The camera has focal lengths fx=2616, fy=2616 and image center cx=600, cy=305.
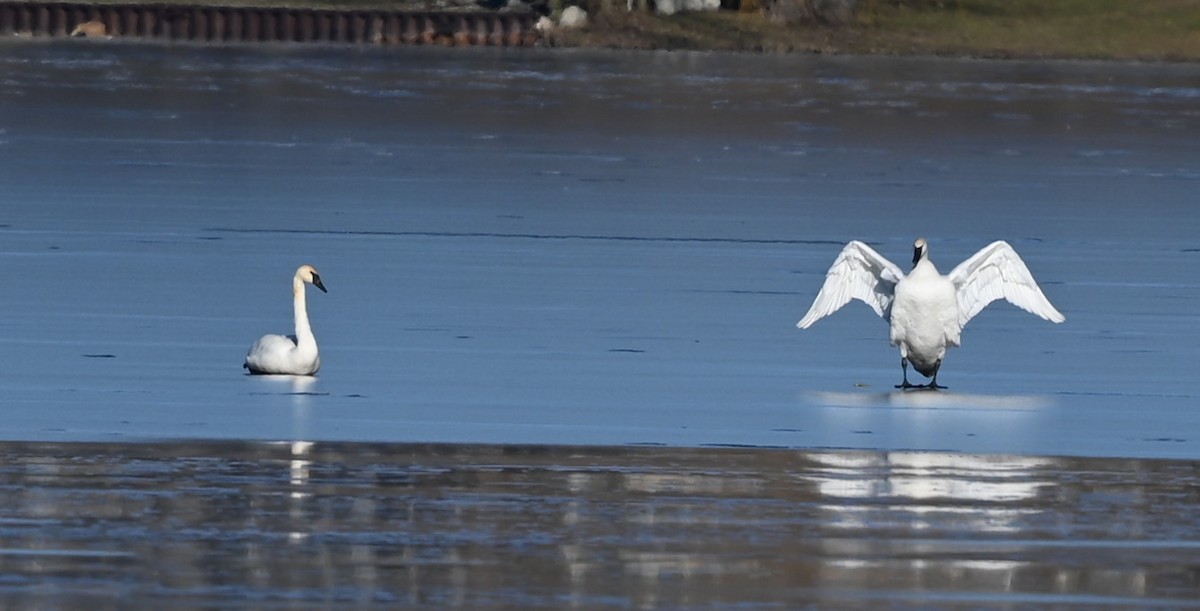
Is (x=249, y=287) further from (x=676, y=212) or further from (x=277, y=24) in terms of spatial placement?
(x=277, y=24)

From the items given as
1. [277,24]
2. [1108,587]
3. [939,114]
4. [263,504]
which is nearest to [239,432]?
[263,504]

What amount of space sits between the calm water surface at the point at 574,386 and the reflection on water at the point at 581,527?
0.02m

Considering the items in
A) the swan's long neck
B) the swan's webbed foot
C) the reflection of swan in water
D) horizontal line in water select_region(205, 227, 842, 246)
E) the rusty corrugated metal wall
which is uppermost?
the swan's long neck

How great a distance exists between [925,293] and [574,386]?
183 centimetres

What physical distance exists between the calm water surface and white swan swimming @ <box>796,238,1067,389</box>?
0.24m

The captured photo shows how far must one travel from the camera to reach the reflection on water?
699cm

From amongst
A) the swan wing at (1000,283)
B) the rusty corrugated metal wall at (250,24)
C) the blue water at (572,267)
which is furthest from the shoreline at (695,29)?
the swan wing at (1000,283)

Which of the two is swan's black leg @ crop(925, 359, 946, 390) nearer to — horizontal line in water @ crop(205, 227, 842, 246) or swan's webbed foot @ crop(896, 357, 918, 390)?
swan's webbed foot @ crop(896, 357, 918, 390)

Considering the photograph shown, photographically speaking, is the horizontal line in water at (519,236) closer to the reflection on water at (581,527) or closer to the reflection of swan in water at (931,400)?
the reflection of swan in water at (931,400)

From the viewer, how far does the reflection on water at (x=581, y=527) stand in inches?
275

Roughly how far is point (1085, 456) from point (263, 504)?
313 cm

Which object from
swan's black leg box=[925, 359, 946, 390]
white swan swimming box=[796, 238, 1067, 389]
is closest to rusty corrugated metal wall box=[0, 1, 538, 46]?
white swan swimming box=[796, 238, 1067, 389]

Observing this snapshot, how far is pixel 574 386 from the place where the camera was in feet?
36.2

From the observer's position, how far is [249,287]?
571 inches
